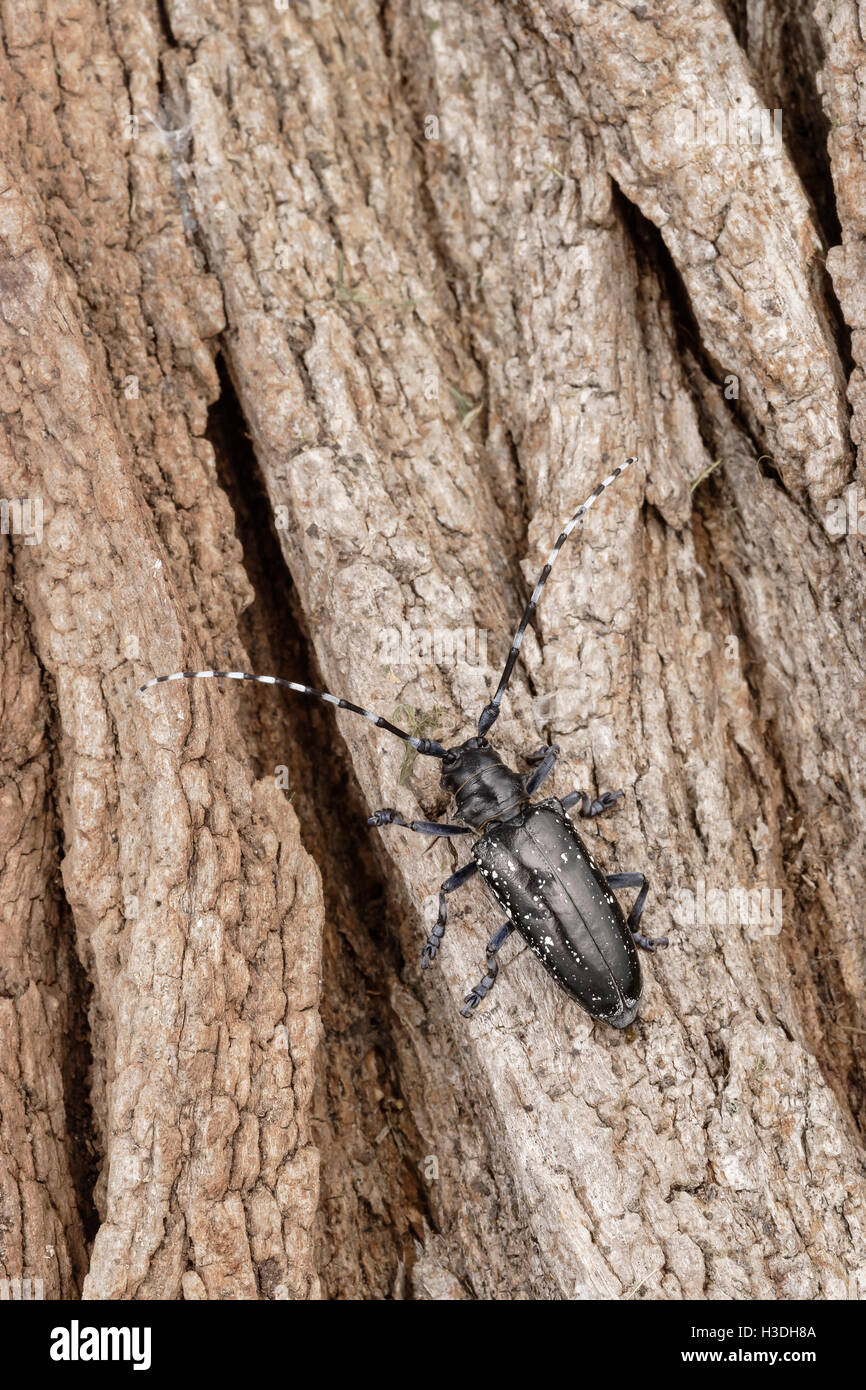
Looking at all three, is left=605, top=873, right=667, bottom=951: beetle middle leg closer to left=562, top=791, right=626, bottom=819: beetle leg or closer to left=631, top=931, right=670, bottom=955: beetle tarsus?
left=631, top=931, right=670, bottom=955: beetle tarsus

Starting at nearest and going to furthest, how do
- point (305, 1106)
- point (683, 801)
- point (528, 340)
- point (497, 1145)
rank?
point (305, 1106), point (497, 1145), point (683, 801), point (528, 340)

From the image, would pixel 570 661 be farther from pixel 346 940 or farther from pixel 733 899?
pixel 346 940

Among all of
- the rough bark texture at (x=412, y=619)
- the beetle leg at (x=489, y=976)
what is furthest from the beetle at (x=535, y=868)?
the rough bark texture at (x=412, y=619)

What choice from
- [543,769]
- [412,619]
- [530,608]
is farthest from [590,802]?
[412,619]

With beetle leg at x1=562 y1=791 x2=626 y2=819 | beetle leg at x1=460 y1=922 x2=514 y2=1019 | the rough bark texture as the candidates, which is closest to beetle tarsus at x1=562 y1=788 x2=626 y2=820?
beetle leg at x1=562 y1=791 x2=626 y2=819

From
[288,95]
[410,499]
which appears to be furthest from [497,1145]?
[288,95]

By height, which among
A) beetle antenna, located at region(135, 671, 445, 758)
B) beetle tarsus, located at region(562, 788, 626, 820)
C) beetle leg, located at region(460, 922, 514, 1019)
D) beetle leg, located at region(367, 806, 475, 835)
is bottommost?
beetle leg, located at region(460, 922, 514, 1019)

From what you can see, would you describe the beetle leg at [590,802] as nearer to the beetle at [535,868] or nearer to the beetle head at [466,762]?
the beetle at [535,868]
